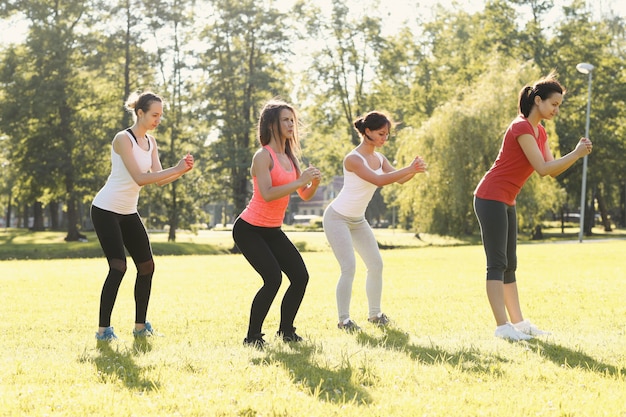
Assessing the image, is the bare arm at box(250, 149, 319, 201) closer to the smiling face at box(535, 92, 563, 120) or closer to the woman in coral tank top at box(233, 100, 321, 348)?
the woman in coral tank top at box(233, 100, 321, 348)

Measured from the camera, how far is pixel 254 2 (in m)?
42.6

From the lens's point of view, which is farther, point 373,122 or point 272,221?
point 373,122

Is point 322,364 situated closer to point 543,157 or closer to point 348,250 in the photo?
point 348,250

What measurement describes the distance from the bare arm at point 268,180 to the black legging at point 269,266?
0.43 metres

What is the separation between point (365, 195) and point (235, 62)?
117ft

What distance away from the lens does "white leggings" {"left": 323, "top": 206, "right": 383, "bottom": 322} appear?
25.8 ft

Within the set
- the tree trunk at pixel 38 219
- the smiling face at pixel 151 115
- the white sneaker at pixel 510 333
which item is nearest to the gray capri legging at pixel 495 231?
the white sneaker at pixel 510 333

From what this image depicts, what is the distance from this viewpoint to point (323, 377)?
16.3ft

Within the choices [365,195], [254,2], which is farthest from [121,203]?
[254,2]

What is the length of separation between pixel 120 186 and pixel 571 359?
13.8 ft

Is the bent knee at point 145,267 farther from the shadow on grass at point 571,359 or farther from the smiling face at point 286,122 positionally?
the shadow on grass at point 571,359

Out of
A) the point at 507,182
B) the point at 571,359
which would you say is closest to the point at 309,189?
the point at 507,182

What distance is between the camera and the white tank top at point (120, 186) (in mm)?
6781

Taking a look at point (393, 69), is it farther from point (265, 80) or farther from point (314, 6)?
point (265, 80)
